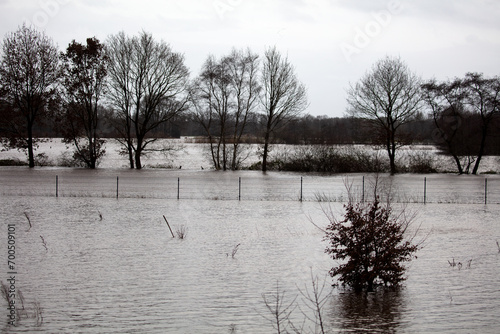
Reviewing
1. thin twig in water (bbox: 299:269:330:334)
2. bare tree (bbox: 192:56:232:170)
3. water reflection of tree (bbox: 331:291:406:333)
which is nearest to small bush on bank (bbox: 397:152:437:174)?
bare tree (bbox: 192:56:232:170)

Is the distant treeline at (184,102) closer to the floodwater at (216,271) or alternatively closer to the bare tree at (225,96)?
the bare tree at (225,96)

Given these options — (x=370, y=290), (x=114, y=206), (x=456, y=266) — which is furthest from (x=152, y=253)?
(x=114, y=206)

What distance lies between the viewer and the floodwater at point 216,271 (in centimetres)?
854

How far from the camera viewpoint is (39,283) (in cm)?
1041

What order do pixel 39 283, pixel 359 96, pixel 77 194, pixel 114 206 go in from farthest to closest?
pixel 359 96 < pixel 77 194 < pixel 114 206 < pixel 39 283

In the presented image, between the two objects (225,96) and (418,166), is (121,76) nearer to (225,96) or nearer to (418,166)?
(225,96)

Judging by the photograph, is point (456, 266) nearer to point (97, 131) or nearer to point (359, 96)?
point (359, 96)

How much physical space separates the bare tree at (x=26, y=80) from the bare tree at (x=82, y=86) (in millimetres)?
1534

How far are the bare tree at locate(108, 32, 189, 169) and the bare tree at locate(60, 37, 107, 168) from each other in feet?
4.87

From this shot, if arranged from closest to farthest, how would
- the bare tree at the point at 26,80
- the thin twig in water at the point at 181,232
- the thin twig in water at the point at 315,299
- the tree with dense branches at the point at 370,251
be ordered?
the thin twig in water at the point at 315,299 < the tree with dense branches at the point at 370,251 < the thin twig in water at the point at 181,232 < the bare tree at the point at 26,80

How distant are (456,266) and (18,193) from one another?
77.4 feet

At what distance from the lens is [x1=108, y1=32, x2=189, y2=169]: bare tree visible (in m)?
48.6

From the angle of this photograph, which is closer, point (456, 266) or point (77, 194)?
point (456, 266)

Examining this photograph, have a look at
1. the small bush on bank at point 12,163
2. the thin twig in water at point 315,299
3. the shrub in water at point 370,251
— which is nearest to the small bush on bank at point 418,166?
the small bush on bank at point 12,163
